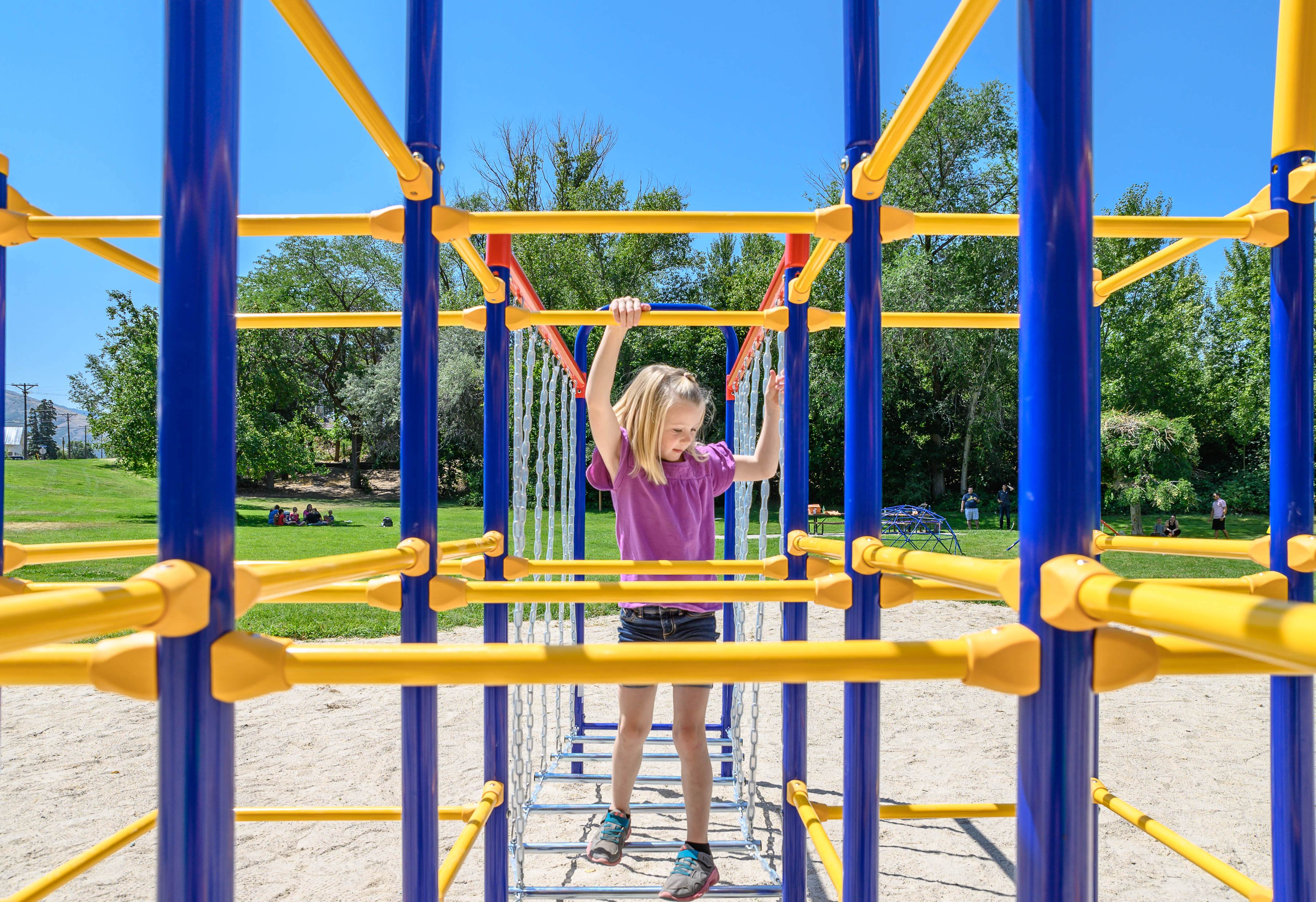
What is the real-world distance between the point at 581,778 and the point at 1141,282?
23.7m

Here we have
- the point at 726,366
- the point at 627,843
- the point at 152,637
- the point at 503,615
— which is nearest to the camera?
the point at 152,637

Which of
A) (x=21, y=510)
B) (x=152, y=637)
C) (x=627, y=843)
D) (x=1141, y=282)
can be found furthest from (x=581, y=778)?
(x=1141, y=282)

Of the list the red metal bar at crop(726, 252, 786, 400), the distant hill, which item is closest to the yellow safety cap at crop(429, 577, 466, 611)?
the red metal bar at crop(726, 252, 786, 400)

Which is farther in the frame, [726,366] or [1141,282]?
[1141,282]

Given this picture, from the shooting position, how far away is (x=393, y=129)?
1297mm

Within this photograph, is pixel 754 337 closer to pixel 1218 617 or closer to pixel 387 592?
pixel 387 592

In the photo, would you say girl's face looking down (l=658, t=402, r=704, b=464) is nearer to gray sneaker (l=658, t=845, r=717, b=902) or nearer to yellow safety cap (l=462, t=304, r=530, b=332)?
yellow safety cap (l=462, t=304, r=530, b=332)

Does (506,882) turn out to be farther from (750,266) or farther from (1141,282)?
(1141,282)

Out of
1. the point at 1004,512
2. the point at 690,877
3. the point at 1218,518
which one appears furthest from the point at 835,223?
the point at 1004,512

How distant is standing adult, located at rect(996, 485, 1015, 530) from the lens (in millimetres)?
17172

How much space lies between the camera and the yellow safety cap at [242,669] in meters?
0.71

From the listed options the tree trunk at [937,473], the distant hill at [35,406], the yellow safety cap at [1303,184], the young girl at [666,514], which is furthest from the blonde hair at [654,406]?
the distant hill at [35,406]

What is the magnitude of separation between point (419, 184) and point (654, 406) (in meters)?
1.27

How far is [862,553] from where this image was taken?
137cm
